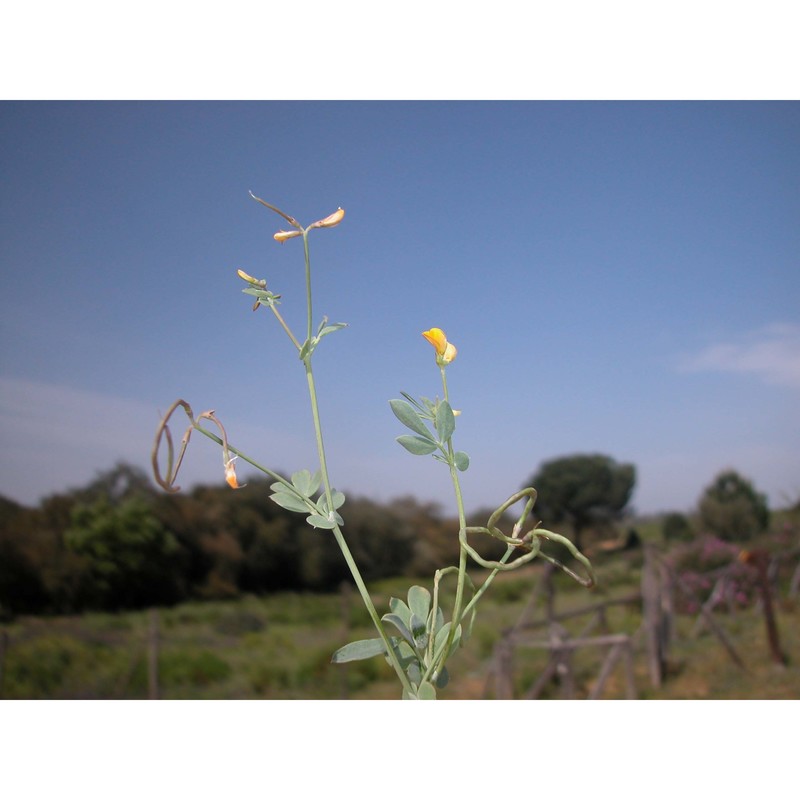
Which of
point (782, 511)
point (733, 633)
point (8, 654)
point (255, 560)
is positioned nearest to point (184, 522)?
point (255, 560)

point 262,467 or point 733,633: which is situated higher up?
point 262,467

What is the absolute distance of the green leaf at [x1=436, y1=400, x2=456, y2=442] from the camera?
0.27 metres

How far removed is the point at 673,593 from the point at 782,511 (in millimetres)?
783

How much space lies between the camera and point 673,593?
3.65 metres

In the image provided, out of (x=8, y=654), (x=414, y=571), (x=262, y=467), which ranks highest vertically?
(x=262, y=467)

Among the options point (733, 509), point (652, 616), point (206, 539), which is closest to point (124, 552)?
point (206, 539)

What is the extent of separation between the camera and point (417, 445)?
28 centimetres

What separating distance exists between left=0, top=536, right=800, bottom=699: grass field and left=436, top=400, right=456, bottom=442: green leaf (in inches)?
111

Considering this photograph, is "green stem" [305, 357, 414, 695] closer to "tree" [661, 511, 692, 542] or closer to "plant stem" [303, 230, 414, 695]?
"plant stem" [303, 230, 414, 695]

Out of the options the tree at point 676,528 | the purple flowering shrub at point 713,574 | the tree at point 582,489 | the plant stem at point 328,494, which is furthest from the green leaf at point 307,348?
the purple flowering shrub at point 713,574

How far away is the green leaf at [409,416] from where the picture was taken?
0.90 ft

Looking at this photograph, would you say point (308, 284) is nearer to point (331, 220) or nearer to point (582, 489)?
point (331, 220)

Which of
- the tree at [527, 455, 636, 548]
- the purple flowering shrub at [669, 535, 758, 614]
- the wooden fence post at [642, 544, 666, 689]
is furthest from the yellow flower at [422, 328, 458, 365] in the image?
the purple flowering shrub at [669, 535, 758, 614]

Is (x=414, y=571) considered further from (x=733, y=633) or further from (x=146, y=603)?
(x=733, y=633)
